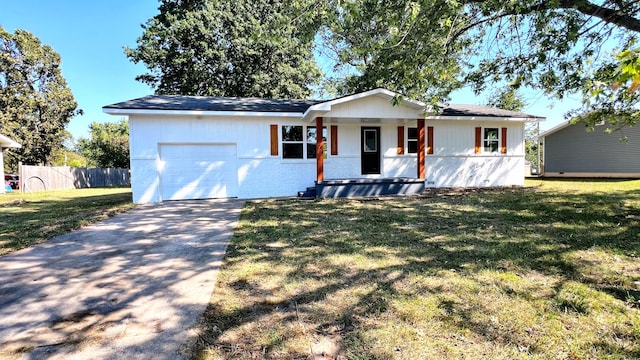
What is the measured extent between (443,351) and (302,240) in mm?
3084

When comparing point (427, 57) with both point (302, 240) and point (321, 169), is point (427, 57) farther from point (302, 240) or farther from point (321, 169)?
point (302, 240)

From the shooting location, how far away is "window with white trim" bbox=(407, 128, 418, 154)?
12.6m

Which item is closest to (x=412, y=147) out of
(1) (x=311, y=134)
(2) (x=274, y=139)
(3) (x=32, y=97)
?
(1) (x=311, y=134)

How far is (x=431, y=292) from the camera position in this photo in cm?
301

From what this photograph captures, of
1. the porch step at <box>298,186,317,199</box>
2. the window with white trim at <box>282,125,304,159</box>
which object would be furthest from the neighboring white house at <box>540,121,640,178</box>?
the window with white trim at <box>282,125,304,159</box>

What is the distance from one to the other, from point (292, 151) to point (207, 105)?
3.25 metres

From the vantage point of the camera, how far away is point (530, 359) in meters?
2.06

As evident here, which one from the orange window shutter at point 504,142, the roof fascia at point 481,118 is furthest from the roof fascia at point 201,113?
the orange window shutter at point 504,142

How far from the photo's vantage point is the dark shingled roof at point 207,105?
9.94m

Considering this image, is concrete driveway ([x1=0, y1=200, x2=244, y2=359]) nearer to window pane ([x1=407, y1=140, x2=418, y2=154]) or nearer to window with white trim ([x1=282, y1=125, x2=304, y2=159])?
window with white trim ([x1=282, y1=125, x2=304, y2=159])

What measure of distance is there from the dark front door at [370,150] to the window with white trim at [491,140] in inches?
188

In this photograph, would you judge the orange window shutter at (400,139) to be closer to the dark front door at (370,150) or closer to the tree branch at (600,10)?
the dark front door at (370,150)

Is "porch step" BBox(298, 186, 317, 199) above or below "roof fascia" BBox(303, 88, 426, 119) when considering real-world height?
below

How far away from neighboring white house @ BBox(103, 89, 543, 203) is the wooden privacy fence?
12.2m
